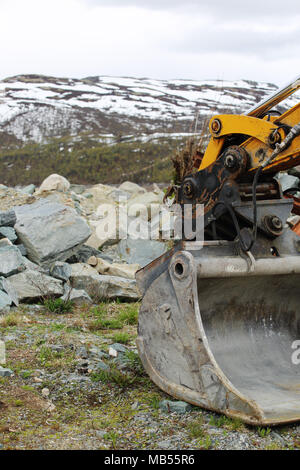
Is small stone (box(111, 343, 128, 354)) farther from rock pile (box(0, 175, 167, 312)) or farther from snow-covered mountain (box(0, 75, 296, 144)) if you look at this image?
snow-covered mountain (box(0, 75, 296, 144))

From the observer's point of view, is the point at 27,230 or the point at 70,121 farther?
the point at 70,121

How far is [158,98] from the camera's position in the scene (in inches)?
1734

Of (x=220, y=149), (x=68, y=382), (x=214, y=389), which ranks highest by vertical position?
(x=220, y=149)

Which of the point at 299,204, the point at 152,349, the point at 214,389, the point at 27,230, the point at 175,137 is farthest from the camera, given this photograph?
the point at 175,137

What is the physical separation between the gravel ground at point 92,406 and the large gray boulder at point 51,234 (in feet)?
5.75

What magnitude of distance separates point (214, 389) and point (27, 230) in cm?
426

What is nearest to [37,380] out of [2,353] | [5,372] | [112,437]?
[5,372]

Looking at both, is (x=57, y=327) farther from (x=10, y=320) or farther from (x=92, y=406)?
(x=92, y=406)

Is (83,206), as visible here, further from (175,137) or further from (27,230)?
(175,137)

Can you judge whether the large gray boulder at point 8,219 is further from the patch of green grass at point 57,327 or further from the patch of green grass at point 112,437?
the patch of green grass at point 112,437

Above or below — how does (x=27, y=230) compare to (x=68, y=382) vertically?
above

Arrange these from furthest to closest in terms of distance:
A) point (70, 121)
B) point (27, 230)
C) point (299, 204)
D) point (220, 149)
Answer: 1. point (70, 121)
2. point (27, 230)
3. point (299, 204)
4. point (220, 149)

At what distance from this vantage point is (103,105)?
133 ft
